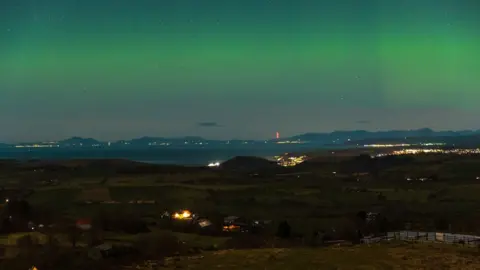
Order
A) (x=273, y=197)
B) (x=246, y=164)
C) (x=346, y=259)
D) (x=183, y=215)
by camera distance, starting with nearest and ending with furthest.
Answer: (x=346, y=259)
(x=183, y=215)
(x=273, y=197)
(x=246, y=164)

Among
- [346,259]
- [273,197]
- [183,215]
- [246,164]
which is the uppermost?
[346,259]

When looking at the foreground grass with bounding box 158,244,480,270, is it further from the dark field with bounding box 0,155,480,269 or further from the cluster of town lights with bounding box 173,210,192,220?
the cluster of town lights with bounding box 173,210,192,220

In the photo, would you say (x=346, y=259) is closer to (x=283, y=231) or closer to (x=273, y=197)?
(x=283, y=231)

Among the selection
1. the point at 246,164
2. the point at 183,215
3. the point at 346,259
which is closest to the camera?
the point at 346,259

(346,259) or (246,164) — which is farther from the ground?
(346,259)

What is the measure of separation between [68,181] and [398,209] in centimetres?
Result: 5866

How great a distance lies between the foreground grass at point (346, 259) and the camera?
77.9ft

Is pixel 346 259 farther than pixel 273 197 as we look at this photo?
No

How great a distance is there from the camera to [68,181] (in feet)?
312

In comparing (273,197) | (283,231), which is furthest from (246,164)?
(283,231)

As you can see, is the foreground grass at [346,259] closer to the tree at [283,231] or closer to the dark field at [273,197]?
the dark field at [273,197]

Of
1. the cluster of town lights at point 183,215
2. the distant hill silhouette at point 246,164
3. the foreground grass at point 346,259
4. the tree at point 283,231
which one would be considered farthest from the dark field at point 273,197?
the distant hill silhouette at point 246,164

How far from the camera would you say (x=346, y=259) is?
1006 inches

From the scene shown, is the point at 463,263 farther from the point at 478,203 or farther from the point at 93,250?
the point at 478,203
